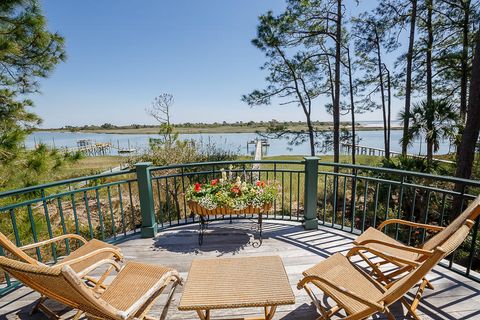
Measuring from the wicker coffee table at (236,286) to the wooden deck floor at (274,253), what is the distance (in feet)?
1.48

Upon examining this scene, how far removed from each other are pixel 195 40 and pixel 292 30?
4.08m

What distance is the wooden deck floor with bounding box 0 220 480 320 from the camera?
1.98 meters

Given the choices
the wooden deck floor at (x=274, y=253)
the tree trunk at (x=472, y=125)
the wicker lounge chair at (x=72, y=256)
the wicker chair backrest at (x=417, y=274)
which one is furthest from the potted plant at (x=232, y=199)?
the tree trunk at (x=472, y=125)

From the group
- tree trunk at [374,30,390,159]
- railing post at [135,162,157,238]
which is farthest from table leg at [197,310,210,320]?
tree trunk at [374,30,390,159]

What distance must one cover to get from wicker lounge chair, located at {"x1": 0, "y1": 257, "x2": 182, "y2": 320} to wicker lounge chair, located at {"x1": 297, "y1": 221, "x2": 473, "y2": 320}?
114 cm

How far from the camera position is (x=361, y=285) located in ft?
5.66

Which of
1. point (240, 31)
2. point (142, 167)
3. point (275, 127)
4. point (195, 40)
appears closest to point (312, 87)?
point (275, 127)

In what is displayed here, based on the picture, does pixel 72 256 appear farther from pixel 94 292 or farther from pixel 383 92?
pixel 383 92

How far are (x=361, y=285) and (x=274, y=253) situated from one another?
1335 millimetres

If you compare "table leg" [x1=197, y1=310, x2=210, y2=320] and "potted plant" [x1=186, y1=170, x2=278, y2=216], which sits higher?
"potted plant" [x1=186, y1=170, x2=278, y2=216]

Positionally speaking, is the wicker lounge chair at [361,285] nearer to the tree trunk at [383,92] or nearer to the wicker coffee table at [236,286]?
the wicker coffee table at [236,286]

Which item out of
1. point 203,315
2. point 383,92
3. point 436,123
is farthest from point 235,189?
point 383,92

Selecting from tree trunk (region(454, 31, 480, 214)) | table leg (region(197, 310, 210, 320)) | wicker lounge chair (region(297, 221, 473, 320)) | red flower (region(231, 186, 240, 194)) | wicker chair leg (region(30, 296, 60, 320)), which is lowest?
wicker chair leg (region(30, 296, 60, 320))

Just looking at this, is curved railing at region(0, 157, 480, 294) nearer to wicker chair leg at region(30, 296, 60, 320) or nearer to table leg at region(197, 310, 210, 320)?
wicker chair leg at region(30, 296, 60, 320)
